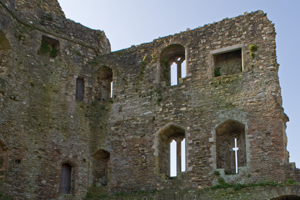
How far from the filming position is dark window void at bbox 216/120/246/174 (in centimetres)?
1888

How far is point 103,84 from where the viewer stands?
22.8 m

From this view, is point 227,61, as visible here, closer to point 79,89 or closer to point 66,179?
point 79,89

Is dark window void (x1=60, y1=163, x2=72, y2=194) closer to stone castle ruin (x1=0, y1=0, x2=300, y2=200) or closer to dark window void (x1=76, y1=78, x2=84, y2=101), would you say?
stone castle ruin (x1=0, y1=0, x2=300, y2=200)

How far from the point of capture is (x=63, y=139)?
2036cm

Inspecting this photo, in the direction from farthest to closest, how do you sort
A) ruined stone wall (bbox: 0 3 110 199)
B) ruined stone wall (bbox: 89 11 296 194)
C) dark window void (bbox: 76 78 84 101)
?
dark window void (bbox: 76 78 84 101) < ruined stone wall (bbox: 0 3 110 199) < ruined stone wall (bbox: 89 11 296 194)

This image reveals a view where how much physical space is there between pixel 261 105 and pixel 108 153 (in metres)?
6.52

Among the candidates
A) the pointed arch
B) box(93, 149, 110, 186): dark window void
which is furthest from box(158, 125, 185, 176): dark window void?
box(93, 149, 110, 186): dark window void

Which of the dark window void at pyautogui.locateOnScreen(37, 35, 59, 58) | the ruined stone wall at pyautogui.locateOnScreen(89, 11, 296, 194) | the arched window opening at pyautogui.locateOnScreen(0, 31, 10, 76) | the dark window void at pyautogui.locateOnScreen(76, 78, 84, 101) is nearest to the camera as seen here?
the ruined stone wall at pyautogui.locateOnScreen(89, 11, 296, 194)

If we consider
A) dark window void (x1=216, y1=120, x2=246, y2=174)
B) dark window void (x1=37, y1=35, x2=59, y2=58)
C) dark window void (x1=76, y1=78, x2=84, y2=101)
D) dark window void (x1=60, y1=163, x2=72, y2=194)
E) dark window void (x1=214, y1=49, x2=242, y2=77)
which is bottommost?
dark window void (x1=60, y1=163, x2=72, y2=194)

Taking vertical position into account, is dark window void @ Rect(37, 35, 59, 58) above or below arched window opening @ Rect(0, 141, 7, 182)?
above

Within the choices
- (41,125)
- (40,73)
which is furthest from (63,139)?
(40,73)

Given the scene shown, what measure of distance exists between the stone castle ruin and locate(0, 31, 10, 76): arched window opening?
0.13 ft

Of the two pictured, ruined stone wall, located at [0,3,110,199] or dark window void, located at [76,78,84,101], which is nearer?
ruined stone wall, located at [0,3,110,199]

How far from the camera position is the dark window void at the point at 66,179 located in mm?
20000
